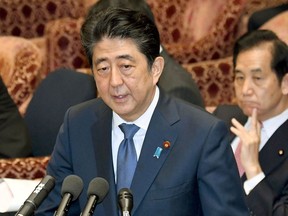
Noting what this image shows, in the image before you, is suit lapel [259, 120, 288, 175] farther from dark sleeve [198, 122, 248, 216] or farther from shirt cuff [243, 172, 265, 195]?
dark sleeve [198, 122, 248, 216]

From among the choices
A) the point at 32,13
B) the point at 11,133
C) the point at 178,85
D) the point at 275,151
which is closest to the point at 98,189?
the point at 275,151

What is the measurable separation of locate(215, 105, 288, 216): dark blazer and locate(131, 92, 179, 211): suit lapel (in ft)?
3.28

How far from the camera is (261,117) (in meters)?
4.22

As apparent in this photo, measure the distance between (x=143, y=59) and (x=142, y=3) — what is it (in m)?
1.46

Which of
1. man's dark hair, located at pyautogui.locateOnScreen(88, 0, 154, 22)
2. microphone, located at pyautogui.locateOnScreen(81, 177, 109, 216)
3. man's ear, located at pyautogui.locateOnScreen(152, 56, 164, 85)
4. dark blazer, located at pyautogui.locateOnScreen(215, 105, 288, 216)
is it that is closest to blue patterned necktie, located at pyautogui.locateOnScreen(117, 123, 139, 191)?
man's ear, located at pyautogui.locateOnScreen(152, 56, 164, 85)

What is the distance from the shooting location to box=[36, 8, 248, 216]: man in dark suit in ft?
9.55

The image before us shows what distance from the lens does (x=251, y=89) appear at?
4.19 m

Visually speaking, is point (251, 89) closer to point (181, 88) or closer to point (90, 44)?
point (181, 88)

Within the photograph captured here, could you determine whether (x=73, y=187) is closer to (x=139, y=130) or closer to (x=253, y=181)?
(x=139, y=130)

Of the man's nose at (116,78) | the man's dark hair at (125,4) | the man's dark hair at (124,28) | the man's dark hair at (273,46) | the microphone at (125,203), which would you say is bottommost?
the microphone at (125,203)

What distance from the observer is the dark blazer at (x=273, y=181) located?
3.87m

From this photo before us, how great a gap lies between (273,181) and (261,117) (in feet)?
Result: 1.39

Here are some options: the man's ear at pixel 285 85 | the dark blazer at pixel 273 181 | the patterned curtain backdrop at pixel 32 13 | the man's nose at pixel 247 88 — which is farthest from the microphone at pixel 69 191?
the patterned curtain backdrop at pixel 32 13

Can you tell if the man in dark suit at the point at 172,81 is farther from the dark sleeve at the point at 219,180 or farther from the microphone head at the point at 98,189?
the microphone head at the point at 98,189
